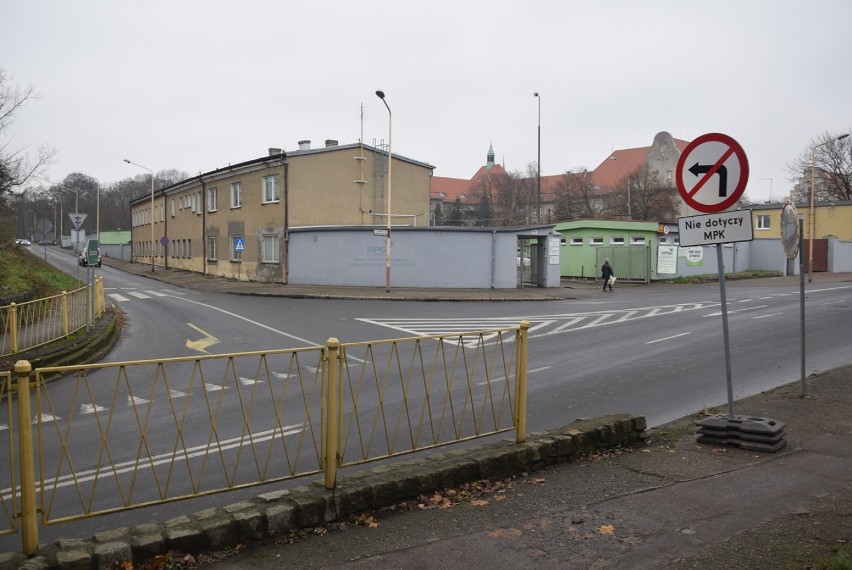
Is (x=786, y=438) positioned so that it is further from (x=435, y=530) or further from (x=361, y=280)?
(x=361, y=280)

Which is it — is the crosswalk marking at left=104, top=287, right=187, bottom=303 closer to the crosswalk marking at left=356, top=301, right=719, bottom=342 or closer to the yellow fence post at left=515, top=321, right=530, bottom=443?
the crosswalk marking at left=356, top=301, right=719, bottom=342

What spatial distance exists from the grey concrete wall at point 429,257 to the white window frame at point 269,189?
498cm

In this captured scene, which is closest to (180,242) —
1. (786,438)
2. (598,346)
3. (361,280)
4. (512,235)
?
(361,280)

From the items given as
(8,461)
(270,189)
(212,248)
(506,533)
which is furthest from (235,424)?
(212,248)

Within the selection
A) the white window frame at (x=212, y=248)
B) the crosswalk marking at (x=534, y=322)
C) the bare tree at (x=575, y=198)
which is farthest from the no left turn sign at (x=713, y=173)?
the bare tree at (x=575, y=198)

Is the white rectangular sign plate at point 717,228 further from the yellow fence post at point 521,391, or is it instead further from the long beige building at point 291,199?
the long beige building at point 291,199

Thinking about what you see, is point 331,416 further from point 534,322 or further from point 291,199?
point 291,199

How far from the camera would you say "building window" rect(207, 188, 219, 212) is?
1689 inches

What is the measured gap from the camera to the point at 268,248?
36.5 metres

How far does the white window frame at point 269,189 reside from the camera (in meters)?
35.5

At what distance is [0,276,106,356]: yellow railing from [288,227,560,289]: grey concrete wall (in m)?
16.9

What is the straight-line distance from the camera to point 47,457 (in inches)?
261

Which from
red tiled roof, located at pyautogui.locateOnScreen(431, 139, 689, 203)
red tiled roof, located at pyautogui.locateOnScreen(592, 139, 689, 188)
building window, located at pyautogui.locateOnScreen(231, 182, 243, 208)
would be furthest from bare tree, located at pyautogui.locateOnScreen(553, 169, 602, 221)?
building window, located at pyautogui.locateOnScreen(231, 182, 243, 208)

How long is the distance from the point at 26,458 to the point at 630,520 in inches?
152
